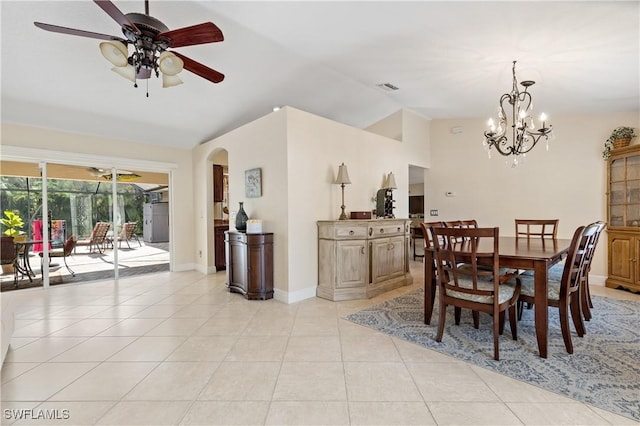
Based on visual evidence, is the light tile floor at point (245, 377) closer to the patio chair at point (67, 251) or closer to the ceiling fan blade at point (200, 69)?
the patio chair at point (67, 251)

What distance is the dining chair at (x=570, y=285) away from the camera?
2332 mm

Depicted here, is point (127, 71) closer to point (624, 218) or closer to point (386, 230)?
point (386, 230)

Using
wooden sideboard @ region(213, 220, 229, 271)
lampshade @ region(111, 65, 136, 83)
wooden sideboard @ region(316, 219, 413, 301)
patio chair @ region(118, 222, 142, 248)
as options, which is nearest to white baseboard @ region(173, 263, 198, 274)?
wooden sideboard @ region(213, 220, 229, 271)

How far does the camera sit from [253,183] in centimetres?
428

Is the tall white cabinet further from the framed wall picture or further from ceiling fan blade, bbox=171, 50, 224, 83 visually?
ceiling fan blade, bbox=171, 50, 224, 83

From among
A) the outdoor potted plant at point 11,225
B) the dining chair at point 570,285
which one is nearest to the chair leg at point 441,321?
the dining chair at point 570,285

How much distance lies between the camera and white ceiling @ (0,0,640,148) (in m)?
2.73

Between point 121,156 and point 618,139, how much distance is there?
806 centimetres

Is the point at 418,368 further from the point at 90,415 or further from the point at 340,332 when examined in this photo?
the point at 90,415

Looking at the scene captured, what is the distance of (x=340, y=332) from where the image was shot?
9.29ft

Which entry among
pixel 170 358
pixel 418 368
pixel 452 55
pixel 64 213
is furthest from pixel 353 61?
pixel 64 213

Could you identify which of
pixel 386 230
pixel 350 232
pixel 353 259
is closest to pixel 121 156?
pixel 350 232

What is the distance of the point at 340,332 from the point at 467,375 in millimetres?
1146

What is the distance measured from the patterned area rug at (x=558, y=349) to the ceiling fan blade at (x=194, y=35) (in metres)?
2.95
